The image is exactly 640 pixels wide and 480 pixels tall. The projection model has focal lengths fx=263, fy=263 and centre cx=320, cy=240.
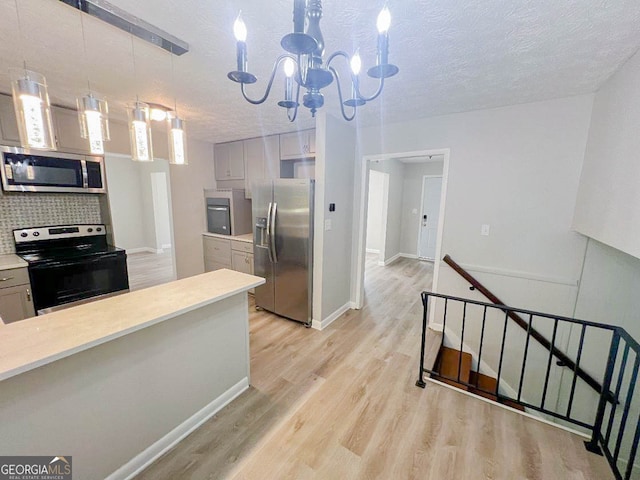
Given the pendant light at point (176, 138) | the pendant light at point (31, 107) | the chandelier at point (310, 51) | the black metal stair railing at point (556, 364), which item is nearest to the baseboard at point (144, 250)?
the pendant light at point (176, 138)

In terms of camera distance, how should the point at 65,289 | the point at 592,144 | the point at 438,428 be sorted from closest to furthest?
the point at 438,428, the point at 592,144, the point at 65,289

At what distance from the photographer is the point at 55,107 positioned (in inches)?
103

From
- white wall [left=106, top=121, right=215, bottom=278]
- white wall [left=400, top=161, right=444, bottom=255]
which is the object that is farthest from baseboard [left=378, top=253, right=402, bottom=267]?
white wall [left=106, top=121, right=215, bottom=278]

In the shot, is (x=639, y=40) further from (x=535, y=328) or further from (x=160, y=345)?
(x=160, y=345)

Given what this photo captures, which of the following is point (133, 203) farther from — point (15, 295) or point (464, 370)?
point (464, 370)

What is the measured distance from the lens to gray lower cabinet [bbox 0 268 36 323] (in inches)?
88.4

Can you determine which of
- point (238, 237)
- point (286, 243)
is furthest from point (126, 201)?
point (286, 243)

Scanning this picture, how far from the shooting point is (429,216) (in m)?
6.35

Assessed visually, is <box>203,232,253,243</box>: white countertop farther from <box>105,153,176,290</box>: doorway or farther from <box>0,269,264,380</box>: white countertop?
<box>105,153,176,290</box>: doorway

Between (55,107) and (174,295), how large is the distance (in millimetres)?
2575

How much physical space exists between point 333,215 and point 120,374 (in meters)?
2.35

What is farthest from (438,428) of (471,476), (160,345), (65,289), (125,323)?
(65,289)

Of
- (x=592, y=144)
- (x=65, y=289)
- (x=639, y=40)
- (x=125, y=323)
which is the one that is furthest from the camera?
(x=65, y=289)

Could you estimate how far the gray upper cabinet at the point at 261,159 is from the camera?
12.0 ft
